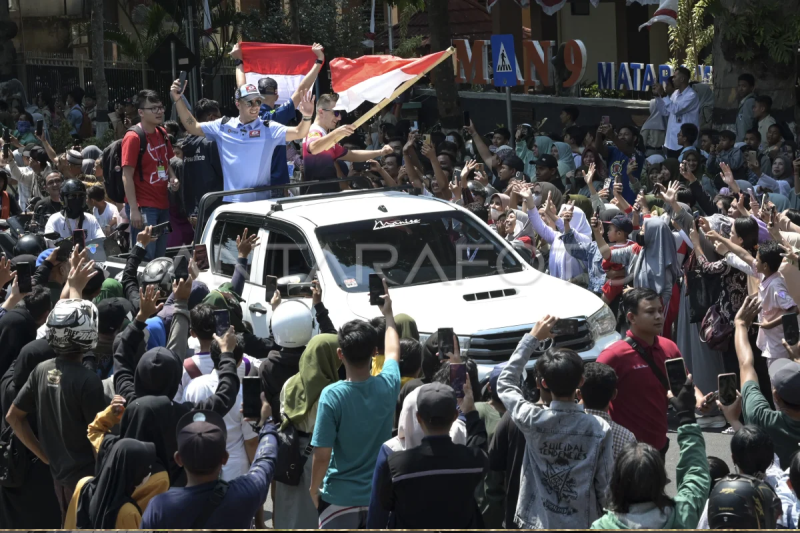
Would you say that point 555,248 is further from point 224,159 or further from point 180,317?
point 180,317

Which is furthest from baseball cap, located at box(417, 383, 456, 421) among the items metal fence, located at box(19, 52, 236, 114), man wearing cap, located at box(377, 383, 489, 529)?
metal fence, located at box(19, 52, 236, 114)

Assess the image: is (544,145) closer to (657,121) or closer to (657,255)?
(657,121)

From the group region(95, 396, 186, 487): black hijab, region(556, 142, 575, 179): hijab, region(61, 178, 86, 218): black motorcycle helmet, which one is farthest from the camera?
region(556, 142, 575, 179): hijab

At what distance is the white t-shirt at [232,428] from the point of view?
5586 millimetres

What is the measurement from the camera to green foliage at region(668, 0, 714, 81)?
2434 cm

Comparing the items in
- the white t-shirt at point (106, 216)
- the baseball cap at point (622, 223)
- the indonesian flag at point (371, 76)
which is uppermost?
the indonesian flag at point (371, 76)

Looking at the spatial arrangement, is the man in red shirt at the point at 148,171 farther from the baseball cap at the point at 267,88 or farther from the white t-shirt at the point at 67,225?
the baseball cap at the point at 267,88

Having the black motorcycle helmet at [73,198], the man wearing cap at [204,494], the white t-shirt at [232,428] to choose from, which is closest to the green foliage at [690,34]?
the black motorcycle helmet at [73,198]

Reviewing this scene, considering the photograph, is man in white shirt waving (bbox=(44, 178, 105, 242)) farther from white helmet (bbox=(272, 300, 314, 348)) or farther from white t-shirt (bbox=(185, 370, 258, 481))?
white t-shirt (bbox=(185, 370, 258, 481))

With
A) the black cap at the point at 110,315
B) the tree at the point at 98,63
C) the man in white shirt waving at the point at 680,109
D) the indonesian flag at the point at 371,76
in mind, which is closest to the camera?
the black cap at the point at 110,315

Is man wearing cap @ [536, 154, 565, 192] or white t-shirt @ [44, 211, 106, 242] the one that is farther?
man wearing cap @ [536, 154, 565, 192]

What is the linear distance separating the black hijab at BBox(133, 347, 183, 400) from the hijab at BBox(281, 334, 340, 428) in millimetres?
685

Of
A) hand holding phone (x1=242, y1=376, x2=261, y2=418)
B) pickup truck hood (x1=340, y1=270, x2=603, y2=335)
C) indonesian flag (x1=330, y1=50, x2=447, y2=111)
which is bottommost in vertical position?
pickup truck hood (x1=340, y1=270, x2=603, y2=335)

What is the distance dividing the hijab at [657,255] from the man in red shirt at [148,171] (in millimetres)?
4518
